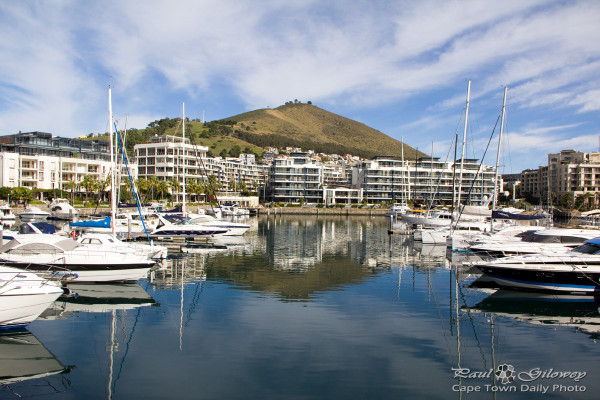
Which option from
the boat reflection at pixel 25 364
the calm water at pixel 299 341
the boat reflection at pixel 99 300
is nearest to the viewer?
the boat reflection at pixel 25 364

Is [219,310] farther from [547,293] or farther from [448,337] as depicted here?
[547,293]

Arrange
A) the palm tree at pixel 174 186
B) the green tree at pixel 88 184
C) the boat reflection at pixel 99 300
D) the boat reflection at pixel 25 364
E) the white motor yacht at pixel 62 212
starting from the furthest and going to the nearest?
the palm tree at pixel 174 186 → the green tree at pixel 88 184 → the white motor yacht at pixel 62 212 → the boat reflection at pixel 99 300 → the boat reflection at pixel 25 364

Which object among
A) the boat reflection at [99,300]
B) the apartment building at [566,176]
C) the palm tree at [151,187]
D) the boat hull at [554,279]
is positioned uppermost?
the apartment building at [566,176]

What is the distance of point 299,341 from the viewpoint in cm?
1688

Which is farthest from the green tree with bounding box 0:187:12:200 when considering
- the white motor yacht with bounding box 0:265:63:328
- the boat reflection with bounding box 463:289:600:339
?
the boat reflection with bounding box 463:289:600:339

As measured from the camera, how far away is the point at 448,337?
58.3 ft

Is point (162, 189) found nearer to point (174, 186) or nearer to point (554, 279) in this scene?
point (174, 186)

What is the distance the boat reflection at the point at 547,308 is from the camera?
2009 cm

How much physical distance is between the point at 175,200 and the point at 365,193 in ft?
217

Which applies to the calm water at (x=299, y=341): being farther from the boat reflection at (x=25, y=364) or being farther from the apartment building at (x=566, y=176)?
the apartment building at (x=566, y=176)

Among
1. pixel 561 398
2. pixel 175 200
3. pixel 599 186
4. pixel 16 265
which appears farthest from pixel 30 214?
pixel 599 186

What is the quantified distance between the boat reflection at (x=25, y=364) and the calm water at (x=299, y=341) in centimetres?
6

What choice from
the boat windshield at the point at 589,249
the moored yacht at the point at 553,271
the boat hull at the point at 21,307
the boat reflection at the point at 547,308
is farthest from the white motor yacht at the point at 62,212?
the boat windshield at the point at 589,249

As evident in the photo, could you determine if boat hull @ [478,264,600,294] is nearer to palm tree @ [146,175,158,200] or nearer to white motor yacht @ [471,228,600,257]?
white motor yacht @ [471,228,600,257]
